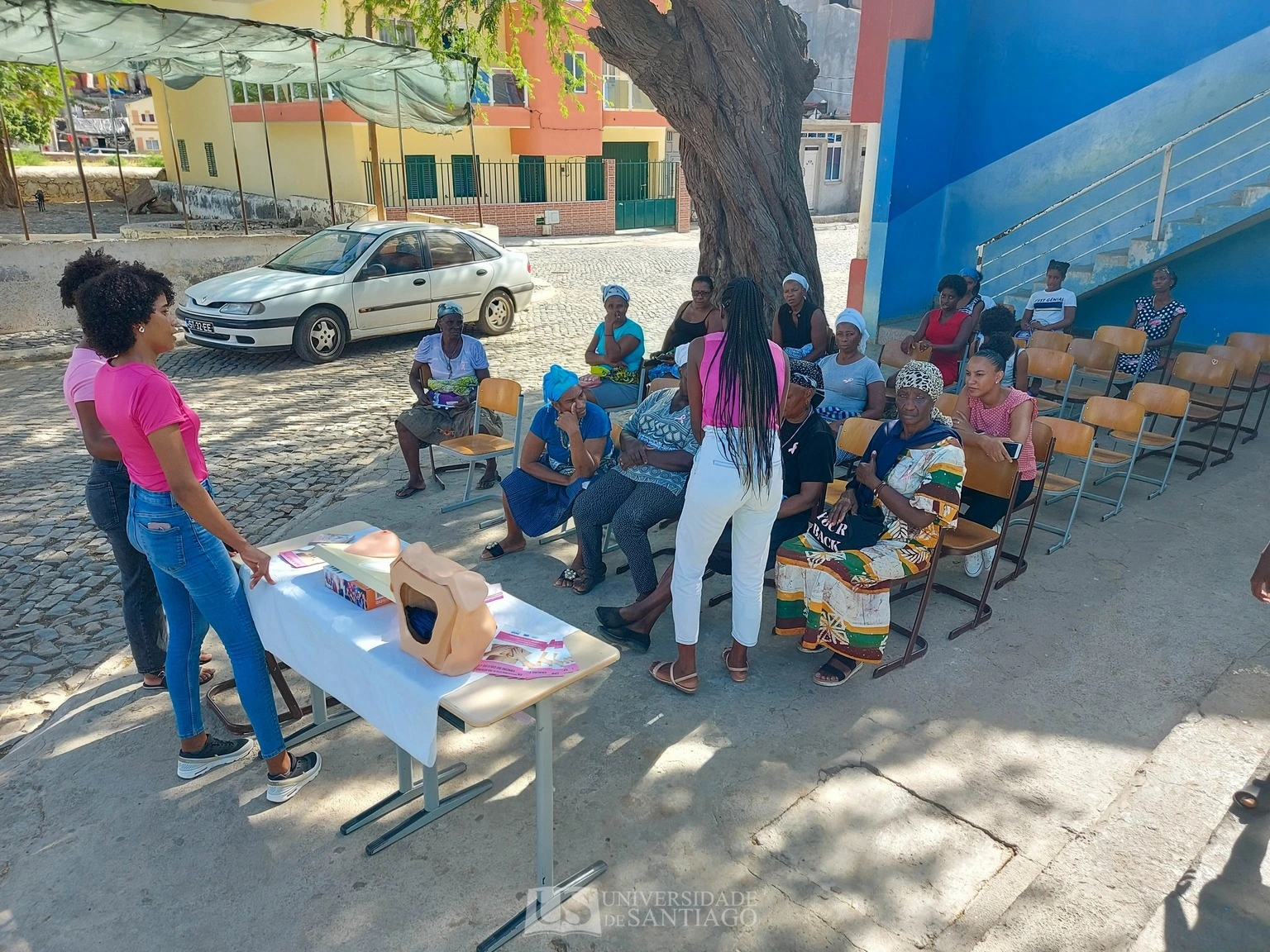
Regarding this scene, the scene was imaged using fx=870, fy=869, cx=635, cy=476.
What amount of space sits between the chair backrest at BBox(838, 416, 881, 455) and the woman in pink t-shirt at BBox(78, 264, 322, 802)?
3.57m

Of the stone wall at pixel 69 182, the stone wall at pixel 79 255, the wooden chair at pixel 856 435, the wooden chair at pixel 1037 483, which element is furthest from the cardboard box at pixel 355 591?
the stone wall at pixel 69 182

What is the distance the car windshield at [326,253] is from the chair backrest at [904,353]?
6.59m

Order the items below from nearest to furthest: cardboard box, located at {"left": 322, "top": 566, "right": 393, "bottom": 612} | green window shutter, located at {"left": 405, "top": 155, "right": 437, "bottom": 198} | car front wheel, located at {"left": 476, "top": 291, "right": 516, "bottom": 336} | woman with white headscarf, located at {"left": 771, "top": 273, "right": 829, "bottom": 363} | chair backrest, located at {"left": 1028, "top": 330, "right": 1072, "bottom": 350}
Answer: cardboard box, located at {"left": 322, "top": 566, "right": 393, "bottom": 612} → woman with white headscarf, located at {"left": 771, "top": 273, "right": 829, "bottom": 363} → chair backrest, located at {"left": 1028, "top": 330, "right": 1072, "bottom": 350} → car front wheel, located at {"left": 476, "top": 291, "right": 516, "bottom": 336} → green window shutter, located at {"left": 405, "top": 155, "right": 437, "bottom": 198}

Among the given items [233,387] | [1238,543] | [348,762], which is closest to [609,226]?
[233,387]

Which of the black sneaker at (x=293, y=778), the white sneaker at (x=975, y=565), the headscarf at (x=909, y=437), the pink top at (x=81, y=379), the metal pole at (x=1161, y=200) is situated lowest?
the black sneaker at (x=293, y=778)

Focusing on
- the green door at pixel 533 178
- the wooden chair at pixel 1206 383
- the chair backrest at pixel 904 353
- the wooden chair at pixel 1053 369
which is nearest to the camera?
the wooden chair at pixel 1206 383

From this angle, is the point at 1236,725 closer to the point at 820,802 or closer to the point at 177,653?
the point at 820,802

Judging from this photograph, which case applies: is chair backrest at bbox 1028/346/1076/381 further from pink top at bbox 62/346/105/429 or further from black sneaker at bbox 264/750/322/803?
pink top at bbox 62/346/105/429

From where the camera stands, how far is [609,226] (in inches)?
1012

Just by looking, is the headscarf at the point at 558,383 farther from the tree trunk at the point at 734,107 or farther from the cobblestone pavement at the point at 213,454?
the tree trunk at the point at 734,107

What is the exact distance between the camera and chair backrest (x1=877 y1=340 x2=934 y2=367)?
769cm

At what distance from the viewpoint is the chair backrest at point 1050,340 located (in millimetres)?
8148

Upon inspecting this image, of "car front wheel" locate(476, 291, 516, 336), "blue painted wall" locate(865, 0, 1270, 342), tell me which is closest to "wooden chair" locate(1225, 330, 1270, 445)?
"blue painted wall" locate(865, 0, 1270, 342)

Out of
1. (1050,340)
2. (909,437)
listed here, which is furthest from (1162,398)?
(909,437)
